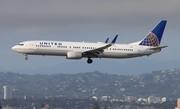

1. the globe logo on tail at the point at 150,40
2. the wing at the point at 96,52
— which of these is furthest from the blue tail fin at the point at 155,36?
the wing at the point at 96,52

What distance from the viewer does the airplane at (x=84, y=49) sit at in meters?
96.8

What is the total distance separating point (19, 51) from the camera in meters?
98.1

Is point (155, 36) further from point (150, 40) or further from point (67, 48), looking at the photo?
point (67, 48)

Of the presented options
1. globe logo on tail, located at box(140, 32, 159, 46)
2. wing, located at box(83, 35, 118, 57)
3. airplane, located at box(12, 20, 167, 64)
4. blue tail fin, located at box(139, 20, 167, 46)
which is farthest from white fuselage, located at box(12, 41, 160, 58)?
blue tail fin, located at box(139, 20, 167, 46)

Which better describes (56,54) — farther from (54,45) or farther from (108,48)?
(108,48)

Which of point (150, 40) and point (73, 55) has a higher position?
point (150, 40)

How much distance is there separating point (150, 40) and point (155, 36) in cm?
175

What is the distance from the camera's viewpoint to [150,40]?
355 feet

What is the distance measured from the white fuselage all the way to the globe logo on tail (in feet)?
11.9

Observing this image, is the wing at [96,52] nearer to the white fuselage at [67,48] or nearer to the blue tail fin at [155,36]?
the white fuselage at [67,48]

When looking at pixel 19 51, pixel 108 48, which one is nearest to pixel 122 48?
pixel 108 48

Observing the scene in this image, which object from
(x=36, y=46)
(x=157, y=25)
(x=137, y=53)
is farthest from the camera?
(x=157, y=25)

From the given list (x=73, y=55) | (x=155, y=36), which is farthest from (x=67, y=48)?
(x=155, y=36)

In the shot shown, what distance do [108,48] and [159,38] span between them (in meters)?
13.3
